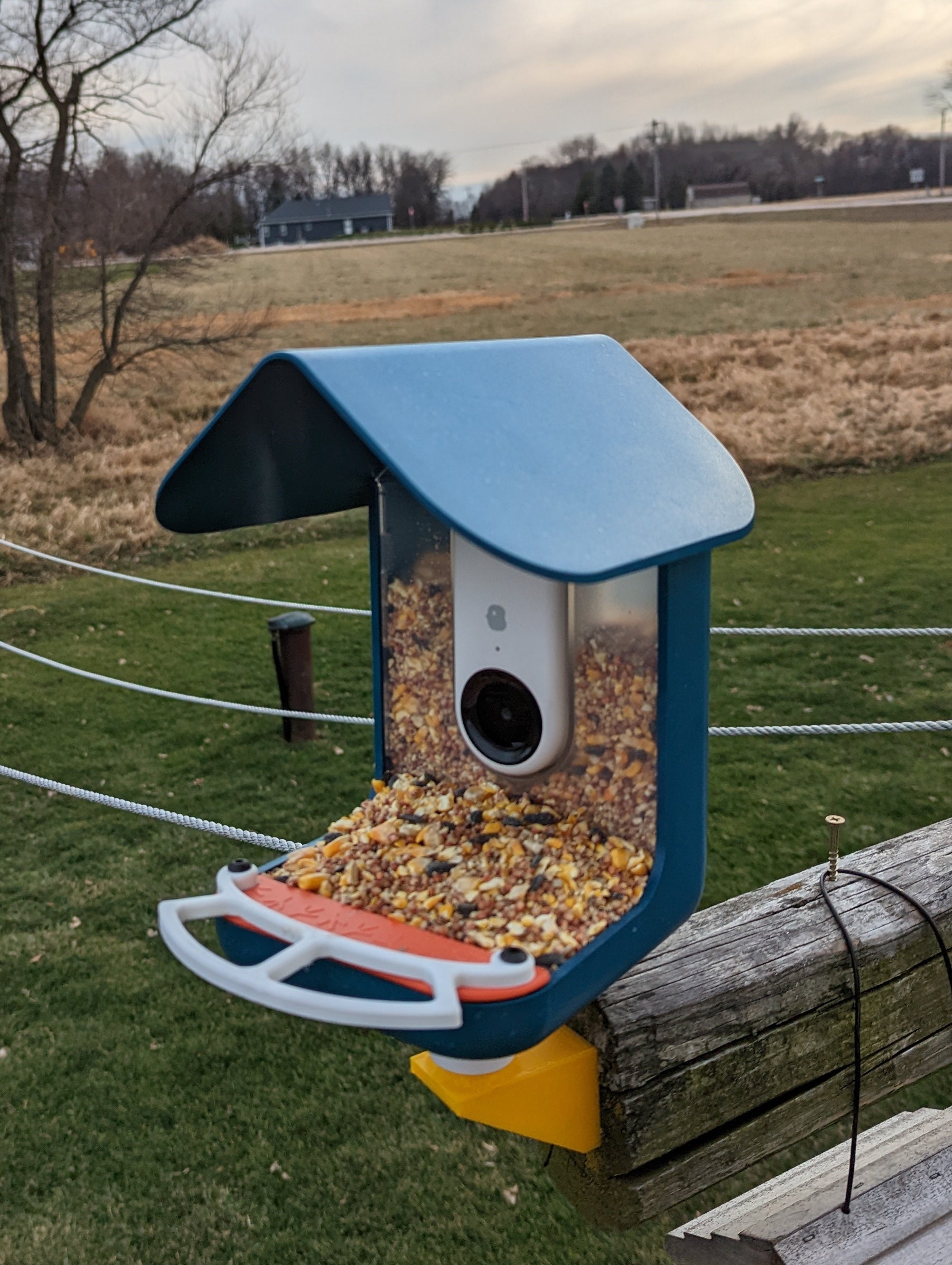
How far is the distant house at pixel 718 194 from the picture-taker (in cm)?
4366

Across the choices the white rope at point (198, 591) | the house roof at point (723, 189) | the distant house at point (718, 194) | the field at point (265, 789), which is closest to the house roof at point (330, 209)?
the distant house at point (718, 194)

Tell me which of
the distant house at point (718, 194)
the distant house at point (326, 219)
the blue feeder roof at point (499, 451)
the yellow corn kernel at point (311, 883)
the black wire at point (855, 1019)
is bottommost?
the black wire at point (855, 1019)

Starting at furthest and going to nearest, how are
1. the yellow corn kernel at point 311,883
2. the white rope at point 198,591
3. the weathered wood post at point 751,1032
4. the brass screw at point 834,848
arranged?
the white rope at point 198,591, the brass screw at point 834,848, the weathered wood post at point 751,1032, the yellow corn kernel at point 311,883

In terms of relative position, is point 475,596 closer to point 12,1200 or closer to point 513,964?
point 513,964

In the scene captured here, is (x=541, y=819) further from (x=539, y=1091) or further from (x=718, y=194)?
(x=718, y=194)

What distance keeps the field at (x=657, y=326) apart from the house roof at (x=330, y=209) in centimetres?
2297

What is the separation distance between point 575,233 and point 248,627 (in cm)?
2991

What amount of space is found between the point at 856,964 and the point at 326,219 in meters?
58.2

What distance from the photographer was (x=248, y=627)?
7449 mm

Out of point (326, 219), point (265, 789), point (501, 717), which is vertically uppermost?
point (326, 219)

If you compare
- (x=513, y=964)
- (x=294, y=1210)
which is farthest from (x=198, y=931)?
(x=513, y=964)

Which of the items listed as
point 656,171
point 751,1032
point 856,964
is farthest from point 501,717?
point 656,171

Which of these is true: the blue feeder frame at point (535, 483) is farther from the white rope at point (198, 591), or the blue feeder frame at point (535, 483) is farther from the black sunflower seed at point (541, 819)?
the white rope at point (198, 591)

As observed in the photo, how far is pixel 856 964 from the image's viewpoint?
5.35ft
